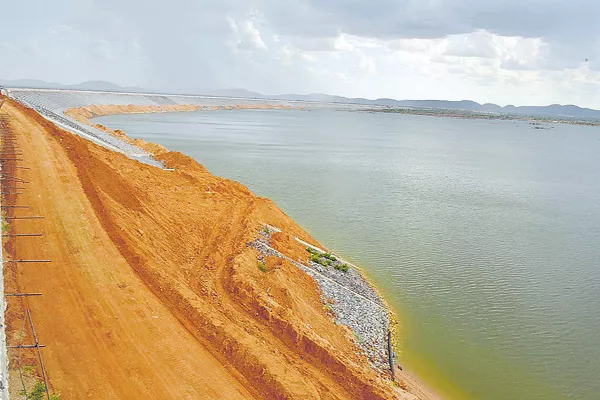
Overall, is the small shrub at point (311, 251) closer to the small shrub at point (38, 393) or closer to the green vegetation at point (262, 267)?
the green vegetation at point (262, 267)

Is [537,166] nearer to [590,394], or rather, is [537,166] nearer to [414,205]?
[414,205]

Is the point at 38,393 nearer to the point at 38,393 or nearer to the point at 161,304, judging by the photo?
the point at 38,393

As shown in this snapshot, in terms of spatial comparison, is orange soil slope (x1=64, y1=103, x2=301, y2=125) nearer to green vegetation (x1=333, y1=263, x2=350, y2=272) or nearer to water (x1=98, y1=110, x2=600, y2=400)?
water (x1=98, y1=110, x2=600, y2=400)

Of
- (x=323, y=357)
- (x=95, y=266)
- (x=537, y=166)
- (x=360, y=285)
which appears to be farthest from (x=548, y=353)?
(x=537, y=166)

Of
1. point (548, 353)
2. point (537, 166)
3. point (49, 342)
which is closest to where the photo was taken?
point (49, 342)

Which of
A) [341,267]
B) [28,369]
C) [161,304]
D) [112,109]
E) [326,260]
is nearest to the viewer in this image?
[28,369]

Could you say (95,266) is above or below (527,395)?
above

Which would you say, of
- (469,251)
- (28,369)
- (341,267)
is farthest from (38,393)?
(469,251)
